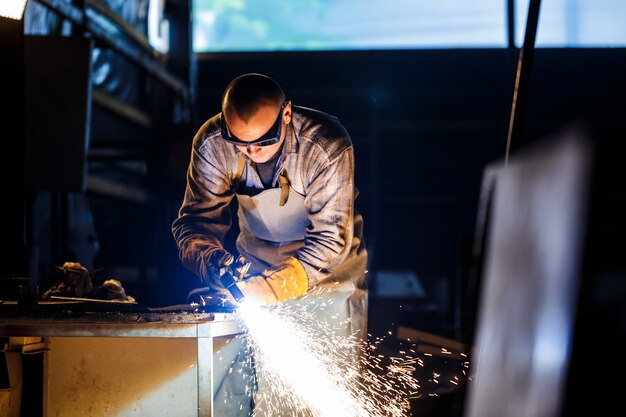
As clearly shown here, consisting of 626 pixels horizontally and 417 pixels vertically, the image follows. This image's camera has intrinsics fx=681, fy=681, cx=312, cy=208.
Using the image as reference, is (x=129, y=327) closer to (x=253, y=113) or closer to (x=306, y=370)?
(x=253, y=113)

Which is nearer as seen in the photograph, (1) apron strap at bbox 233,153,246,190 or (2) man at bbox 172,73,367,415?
(2) man at bbox 172,73,367,415

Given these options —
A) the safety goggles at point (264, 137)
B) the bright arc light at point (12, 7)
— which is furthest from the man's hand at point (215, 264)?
the bright arc light at point (12, 7)

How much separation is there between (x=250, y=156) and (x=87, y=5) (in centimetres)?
327

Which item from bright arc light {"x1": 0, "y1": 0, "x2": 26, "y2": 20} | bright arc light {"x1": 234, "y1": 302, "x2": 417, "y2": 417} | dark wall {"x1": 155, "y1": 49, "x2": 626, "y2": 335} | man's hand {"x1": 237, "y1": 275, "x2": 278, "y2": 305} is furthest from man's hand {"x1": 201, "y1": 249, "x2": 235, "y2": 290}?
dark wall {"x1": 155, "y1": 49, "x2": 626, "y2": 335}

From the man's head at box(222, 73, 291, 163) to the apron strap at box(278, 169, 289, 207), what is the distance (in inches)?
8.5

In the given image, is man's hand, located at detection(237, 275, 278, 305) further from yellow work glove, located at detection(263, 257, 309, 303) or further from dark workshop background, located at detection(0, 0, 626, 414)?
dark workshop background, located at detection(0, 0, 626, 414)

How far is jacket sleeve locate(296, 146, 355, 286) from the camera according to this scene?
105 inches

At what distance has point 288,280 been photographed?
2568mm

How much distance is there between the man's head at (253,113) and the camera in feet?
8.08

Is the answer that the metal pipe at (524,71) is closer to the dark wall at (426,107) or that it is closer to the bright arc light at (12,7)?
the bright arc light at (12,7)

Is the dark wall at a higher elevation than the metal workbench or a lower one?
higher

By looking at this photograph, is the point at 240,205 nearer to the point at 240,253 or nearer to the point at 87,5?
the point at 240,253

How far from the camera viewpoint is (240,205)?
2971 mm

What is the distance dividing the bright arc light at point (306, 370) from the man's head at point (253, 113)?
0.66 meters
